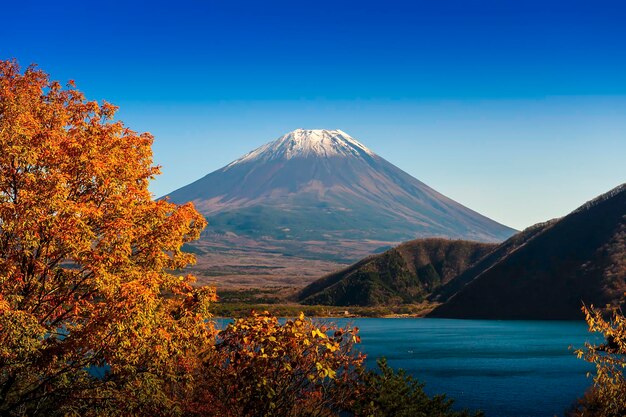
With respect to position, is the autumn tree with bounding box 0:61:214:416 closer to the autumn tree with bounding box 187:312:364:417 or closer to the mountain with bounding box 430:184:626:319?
the autumn tree with bounding box 187:312:364:417

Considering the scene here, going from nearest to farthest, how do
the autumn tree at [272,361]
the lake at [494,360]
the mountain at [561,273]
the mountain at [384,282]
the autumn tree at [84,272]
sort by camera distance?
the autumn tree at [272,361]
the autumn tree at [84,272]
the lake at [494,360]
the mountain at [561,273]
the mountain at [384,282]

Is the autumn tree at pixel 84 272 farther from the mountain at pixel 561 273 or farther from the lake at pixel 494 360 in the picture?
the mountain at pixel 561 273

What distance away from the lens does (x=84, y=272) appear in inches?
644

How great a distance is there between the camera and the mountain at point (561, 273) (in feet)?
436

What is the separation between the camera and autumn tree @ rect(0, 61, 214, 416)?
48.6 ft

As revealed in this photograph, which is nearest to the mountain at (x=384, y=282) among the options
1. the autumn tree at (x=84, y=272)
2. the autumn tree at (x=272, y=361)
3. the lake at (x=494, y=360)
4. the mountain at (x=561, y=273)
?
the mountain at (x=561, y=273)

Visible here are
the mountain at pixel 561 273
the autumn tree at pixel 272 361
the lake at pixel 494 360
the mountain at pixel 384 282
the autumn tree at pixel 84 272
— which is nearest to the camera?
the autumn tree at pixel 272 361

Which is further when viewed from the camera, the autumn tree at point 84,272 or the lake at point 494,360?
the lake at point 494,360

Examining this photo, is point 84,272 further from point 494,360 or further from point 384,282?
point 384,282

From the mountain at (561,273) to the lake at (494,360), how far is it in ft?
24.7

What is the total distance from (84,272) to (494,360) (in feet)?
216

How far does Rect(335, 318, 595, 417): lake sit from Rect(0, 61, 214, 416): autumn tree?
30.0 metres

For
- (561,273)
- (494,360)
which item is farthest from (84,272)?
(561,273)

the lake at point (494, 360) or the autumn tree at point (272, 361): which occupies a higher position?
the autumn tree at point (272, 361)
